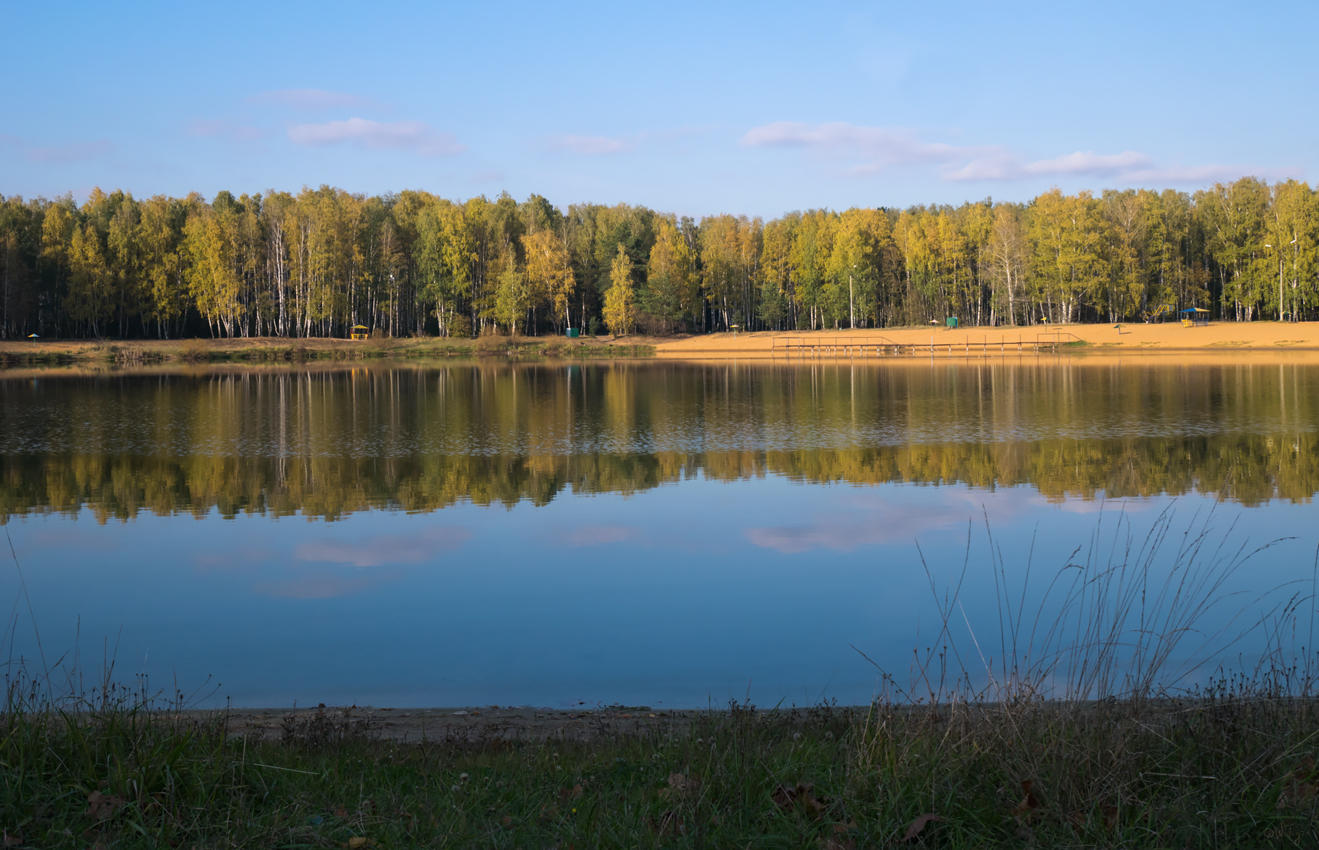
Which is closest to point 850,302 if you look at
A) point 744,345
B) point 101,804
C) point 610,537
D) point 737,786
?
point 744,345

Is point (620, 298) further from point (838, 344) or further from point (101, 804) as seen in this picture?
point (101, 804)

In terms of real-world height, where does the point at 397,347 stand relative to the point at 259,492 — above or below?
above

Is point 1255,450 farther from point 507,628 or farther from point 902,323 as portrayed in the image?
point 902,323

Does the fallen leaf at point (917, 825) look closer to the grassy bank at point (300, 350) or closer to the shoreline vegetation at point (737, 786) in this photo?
the shoreline vegetation at point (737, 786)

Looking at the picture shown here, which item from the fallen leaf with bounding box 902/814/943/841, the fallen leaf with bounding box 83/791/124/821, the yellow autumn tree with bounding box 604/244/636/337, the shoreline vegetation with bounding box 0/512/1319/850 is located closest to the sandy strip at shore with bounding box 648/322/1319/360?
the yellow autumn tree with bounding box 604/244/636/337

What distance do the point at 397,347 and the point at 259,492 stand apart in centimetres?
6005

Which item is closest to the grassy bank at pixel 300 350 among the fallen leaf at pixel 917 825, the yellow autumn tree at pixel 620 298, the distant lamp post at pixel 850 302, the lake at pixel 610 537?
the yellow autumn tree at pixel 620 298

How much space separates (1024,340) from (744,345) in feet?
68.8

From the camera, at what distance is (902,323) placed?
93.1 meters

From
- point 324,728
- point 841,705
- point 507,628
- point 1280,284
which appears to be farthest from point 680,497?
point 1280,284

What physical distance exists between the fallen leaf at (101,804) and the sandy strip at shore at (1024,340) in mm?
69261

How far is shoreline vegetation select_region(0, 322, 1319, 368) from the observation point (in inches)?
2675

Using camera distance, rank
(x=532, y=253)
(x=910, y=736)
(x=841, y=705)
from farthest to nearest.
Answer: (x=532, y=253) < (x=841, y=705) < (x=910, y=736)

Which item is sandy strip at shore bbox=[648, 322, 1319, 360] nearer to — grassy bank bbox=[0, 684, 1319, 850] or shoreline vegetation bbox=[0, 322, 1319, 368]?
shoreline vegetation bbox=[0, 322, 1319, 368]
